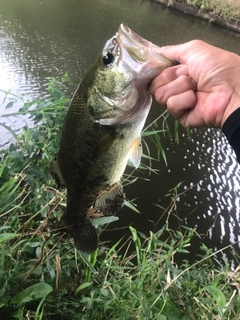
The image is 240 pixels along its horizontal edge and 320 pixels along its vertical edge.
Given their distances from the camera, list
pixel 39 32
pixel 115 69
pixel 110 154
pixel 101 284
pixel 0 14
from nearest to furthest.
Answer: pixel 115 69 < pixel 110 154 < pixel 101 284 < pixel 39 32 < pixel 0 14

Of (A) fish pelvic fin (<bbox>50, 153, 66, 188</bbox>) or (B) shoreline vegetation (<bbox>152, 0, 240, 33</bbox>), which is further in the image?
(B) shoreline vegetation (<bbox>152, 0, 240, 33</bbox>)

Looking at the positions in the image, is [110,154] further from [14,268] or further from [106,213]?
[14,268]

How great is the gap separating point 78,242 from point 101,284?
19.7 inches

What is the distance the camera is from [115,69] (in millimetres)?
1502

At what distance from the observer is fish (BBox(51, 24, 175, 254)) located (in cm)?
145

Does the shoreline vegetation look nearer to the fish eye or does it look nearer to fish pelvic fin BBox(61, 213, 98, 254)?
fish pelvic fin BBox(61, 213, 98, 254)

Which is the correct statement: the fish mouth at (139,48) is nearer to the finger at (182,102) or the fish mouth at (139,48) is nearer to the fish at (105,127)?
the fish at (105,127)

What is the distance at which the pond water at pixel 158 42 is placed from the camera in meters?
5.22

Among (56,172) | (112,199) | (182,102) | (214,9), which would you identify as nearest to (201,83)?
(182,102)

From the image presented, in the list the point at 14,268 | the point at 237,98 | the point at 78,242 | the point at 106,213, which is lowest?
the point at 14,268

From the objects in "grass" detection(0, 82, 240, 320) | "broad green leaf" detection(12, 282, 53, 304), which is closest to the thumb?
"grass" detection(0, 82, 240, 320)

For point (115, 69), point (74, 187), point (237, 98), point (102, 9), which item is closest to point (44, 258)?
point (74, 187)

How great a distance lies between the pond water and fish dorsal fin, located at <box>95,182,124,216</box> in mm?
1802

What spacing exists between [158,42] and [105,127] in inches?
409
